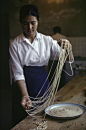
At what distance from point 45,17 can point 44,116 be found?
5.52 metres

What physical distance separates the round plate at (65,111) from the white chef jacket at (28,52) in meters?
0.50

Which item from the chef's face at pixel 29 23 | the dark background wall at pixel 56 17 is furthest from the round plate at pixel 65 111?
the dark background wall at pixel 56 17

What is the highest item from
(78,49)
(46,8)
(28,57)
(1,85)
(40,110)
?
(46,8)

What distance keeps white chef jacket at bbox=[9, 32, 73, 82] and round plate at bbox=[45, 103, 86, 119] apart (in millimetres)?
505

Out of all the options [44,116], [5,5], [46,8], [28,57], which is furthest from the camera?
[46,8]

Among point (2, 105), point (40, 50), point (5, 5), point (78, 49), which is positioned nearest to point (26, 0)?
point (5, 5)

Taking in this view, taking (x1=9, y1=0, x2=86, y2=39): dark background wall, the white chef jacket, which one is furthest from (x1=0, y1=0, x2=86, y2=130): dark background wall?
the white chef jacket

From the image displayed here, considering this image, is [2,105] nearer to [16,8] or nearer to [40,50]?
[40,50]

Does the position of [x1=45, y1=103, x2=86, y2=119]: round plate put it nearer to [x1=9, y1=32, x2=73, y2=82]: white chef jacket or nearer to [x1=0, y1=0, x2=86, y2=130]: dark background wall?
[x1=9, y1=32, x2=73, y2=82]: white chef jacket

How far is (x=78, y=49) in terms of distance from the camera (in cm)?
640

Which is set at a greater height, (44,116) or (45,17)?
(45,17)

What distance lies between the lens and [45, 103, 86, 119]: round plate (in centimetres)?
125

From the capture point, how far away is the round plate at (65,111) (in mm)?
1246

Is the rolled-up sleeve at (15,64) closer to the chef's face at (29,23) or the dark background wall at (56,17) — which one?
the chef's face at (29,23)
